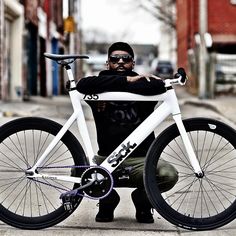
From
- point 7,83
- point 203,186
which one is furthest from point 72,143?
point 7,83

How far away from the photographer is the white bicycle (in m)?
4.60

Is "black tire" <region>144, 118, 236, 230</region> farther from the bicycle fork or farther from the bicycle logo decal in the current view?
the bicycle logo decal

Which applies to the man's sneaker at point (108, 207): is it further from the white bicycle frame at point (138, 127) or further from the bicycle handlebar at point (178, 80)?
the bicycle handlebar at point (178, 80)

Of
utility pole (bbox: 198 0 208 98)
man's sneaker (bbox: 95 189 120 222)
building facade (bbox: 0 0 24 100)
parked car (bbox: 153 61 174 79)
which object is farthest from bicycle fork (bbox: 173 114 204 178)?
parked car (bbox: 153 61 174 79)

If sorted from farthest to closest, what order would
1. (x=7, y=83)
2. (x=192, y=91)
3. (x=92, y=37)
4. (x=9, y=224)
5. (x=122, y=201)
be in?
1. (x=92, y=37)
2. (x=192, y=91)
3. (x=7, y=83)
4. (x=122, y=201)
5. (x=9, y=224)

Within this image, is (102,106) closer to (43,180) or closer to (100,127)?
(100,127)

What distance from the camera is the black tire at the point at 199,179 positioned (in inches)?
179

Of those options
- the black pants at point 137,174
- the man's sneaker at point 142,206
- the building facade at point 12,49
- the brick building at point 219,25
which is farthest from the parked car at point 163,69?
the black pants at point 137,174

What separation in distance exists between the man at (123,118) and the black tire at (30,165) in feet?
0.85

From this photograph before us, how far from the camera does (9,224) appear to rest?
4.65 meters

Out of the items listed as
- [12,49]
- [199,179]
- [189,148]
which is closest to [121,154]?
[189,148]

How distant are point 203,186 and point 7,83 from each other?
53.9 feet

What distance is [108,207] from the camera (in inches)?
196

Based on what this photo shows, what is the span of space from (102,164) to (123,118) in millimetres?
365
